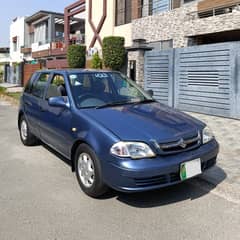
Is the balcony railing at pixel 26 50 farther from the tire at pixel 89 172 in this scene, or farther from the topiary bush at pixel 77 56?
the tire at pixel 89 172

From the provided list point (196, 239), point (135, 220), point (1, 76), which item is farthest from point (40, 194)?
point (1, 76)

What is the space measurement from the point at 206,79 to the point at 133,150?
7.62 metres

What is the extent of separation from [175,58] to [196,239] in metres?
9.63

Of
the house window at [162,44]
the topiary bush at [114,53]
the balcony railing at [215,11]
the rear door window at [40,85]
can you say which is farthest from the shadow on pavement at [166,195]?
the topiary bush at [114,53]

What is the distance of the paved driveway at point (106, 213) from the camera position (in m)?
3.83

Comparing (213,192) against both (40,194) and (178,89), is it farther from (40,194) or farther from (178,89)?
(178,89)

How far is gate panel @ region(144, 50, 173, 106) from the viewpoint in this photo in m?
13.0

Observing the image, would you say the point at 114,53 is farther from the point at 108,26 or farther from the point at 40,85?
the point at 40,85

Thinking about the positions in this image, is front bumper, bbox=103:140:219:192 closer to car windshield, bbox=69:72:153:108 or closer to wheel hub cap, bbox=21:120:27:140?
car windshield, bbox=69:72:153:108

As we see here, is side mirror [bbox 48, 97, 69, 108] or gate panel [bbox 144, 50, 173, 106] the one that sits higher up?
gate panel [bbox 144, 50, 173, 106]

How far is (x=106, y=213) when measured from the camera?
171 inches

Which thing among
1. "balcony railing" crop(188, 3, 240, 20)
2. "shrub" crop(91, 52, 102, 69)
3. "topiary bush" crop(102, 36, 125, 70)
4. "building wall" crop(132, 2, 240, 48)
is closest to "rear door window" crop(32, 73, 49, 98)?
"building wall" crop(132, 2, 240, 48)

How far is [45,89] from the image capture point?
264 inches

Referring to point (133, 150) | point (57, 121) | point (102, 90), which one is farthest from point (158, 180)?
point (57, 121)
